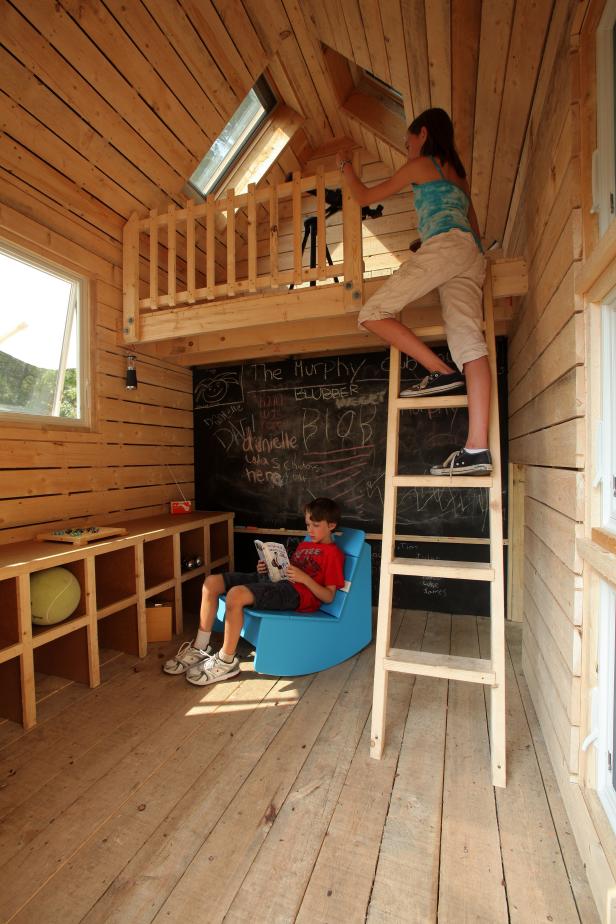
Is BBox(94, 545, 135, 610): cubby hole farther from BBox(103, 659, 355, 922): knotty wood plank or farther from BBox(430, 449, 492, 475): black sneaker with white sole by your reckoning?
BBox(430, 449, 492, 475): black sneaker with white sole

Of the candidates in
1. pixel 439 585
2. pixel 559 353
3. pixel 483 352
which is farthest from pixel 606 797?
pixel 439 585

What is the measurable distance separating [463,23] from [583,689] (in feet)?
8.86

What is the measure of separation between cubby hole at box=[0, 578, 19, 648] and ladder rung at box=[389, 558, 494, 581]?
168cm

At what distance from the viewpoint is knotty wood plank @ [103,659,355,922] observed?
130 centimetres

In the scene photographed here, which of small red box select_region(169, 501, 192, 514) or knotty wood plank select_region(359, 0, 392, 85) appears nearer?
knotty wood plank select_region(359, 0, 392, 85)

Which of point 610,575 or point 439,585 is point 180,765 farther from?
point 439,585

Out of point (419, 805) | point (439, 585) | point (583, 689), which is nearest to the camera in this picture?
point (583, 689)

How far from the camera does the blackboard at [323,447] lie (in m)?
3.66

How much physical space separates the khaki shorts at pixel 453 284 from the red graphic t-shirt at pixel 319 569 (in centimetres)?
133

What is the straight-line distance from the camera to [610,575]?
1.21 m

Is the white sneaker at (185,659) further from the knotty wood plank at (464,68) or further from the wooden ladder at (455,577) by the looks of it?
the knotty wood plank at (464,68)

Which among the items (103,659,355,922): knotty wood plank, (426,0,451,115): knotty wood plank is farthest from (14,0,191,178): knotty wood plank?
(103,659,355,922): knotty wood plank

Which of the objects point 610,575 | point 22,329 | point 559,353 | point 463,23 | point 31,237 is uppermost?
point 463,23

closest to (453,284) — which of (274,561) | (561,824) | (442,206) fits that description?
(442,206)
